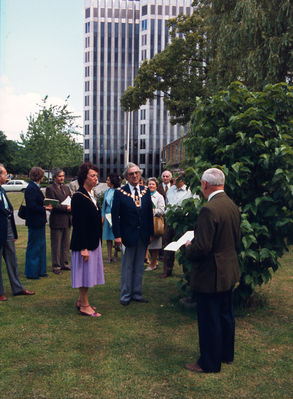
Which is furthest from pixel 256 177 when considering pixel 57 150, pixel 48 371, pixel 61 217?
pixel 57 150

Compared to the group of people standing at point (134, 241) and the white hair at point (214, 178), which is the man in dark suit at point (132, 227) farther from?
the white hair at point (214, 178)

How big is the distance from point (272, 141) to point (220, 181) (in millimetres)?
1656

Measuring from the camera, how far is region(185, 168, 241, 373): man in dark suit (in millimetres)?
3719

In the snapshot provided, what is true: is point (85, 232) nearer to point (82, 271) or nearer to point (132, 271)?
point (82, 271)

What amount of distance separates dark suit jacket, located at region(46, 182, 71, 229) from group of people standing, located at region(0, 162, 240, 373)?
20 mm

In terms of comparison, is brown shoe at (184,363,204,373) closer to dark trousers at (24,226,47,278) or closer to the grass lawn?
the grass lawn

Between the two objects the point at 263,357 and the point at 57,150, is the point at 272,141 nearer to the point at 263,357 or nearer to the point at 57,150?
the point at 263,357

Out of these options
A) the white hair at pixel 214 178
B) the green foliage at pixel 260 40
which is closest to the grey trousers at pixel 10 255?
the white hair at pixel 214 178

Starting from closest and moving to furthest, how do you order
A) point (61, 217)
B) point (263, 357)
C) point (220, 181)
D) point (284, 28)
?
point (220, 181), point (263, 357), point (61, 217), point (284, 28)

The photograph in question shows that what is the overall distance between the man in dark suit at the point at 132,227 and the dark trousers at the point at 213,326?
2.33 meters

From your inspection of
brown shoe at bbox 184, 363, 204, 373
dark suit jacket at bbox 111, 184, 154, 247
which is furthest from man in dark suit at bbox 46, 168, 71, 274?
brown shoe at bbox 184, 363, 204, 373

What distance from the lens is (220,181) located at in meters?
3.88

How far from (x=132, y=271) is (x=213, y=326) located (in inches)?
104

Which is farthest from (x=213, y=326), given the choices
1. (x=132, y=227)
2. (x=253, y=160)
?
(x=132, y=227)
